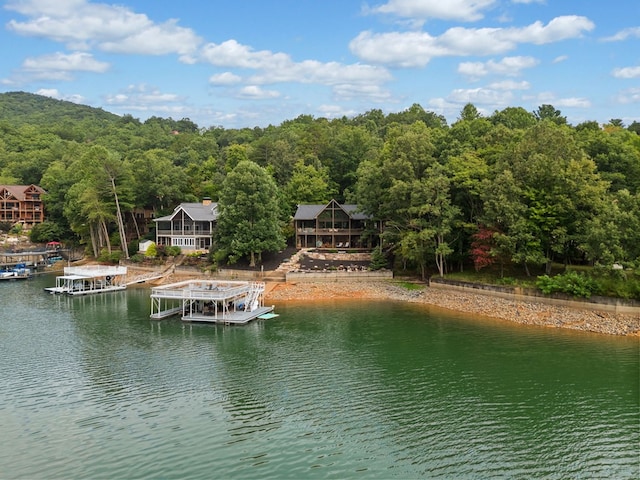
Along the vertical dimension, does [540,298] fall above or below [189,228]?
below

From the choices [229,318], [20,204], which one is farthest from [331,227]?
[20,204]

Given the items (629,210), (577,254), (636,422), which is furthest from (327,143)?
(636,422)

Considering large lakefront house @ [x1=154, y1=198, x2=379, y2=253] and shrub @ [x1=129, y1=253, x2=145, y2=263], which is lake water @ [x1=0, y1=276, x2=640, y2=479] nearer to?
shrub @ [x1=129, y1=253, x2=145, y2=263]

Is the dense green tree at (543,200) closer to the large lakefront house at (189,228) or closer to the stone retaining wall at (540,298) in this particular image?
the stone retaining wall at (540,298)

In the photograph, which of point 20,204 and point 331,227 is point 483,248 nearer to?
point 331,227

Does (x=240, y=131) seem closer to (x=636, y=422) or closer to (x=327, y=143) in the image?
(x=327, y=143)

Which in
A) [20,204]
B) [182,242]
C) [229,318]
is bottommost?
[229,318]

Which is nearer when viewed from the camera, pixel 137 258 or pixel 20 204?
pixel 137 258

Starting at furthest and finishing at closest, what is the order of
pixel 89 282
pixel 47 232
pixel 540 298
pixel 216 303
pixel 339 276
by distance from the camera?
pixel 47 232 → pixel 89 282 → pixel 339 276 → pixel 540 298 → pixel 216 303
